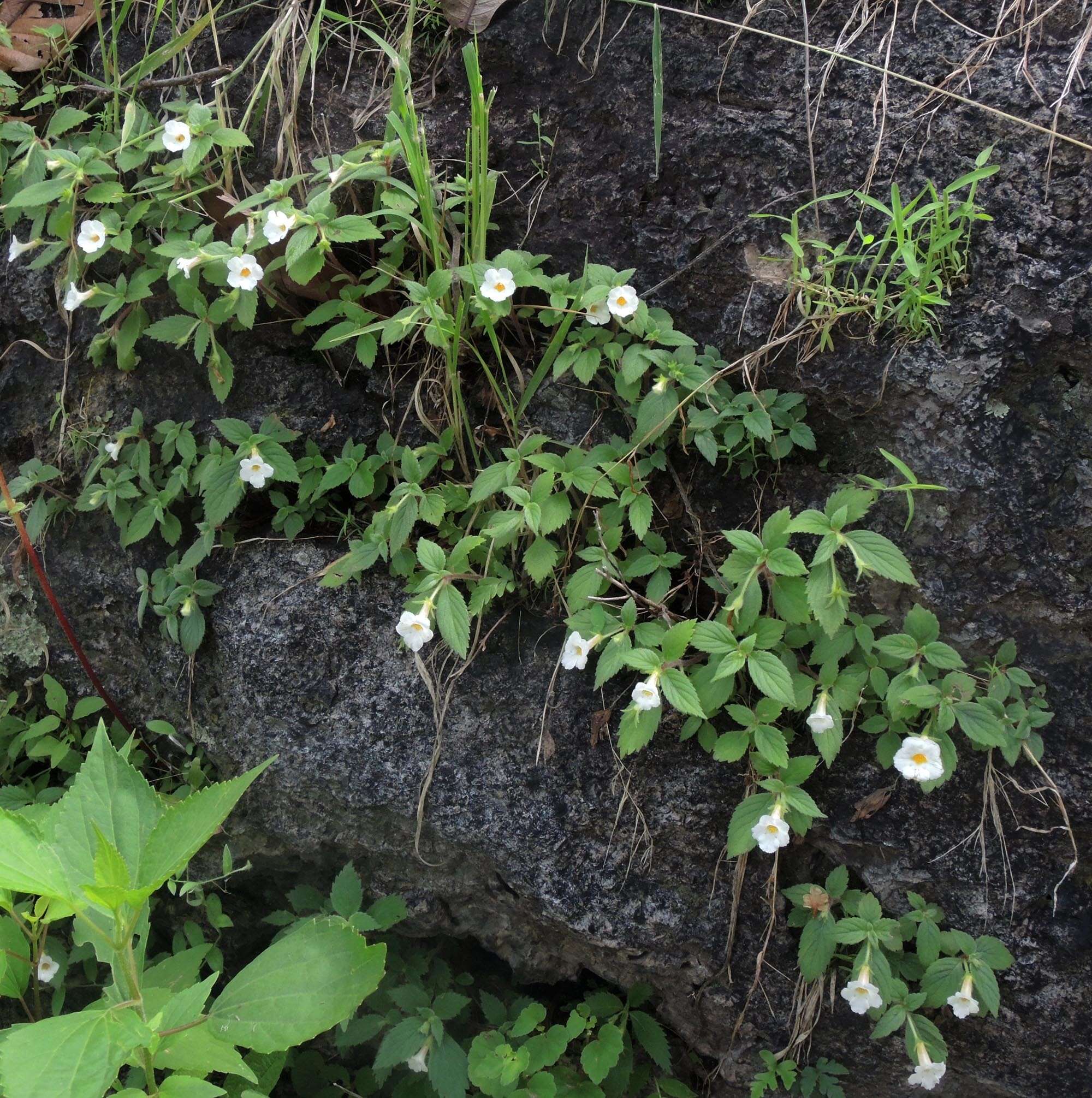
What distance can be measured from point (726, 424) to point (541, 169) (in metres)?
0.85

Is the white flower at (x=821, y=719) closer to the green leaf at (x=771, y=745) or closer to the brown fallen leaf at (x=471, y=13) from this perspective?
the green leaf at (x=771, y=745)

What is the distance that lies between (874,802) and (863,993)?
0.40m

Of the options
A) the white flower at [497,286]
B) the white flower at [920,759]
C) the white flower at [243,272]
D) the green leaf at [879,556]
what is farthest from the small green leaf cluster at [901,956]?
the white flower at [243,272]

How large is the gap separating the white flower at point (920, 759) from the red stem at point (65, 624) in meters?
1.99

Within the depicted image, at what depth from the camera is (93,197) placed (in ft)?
7.95

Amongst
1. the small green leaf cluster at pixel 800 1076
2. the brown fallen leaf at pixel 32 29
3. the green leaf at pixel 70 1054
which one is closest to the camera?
the green leaf at pixel 70 1054

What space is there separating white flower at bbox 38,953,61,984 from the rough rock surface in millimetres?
535

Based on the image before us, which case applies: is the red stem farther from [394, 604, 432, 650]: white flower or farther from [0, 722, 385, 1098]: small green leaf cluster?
[394, 604, 432, 650]: white flower

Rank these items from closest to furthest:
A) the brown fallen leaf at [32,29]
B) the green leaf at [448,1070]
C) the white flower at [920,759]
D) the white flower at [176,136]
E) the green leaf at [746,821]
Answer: the white flower at [920,759], the green leaf at [746,821], the green leaf at [448,1070], the white flower at [176,136], the brown fallen leaf at [32,29]

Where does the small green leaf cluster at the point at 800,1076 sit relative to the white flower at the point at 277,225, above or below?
below

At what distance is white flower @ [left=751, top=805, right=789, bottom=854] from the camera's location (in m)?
1.95

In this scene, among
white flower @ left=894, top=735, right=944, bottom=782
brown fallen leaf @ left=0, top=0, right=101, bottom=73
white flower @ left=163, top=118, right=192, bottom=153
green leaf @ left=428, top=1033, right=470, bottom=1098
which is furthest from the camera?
brown fallen leaf @ left=0, top=0, right=101, bottom=73

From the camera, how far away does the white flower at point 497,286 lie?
2.15 meters

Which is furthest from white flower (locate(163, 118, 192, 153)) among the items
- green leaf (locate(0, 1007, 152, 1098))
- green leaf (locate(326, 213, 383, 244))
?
green leaf (locate(0, 1007, 152, 1098))
